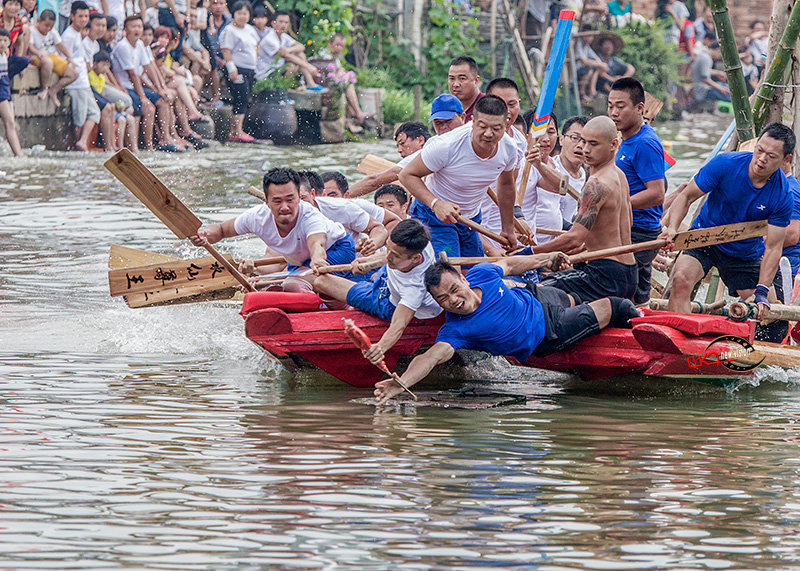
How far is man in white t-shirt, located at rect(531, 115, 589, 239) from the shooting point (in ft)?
29.3

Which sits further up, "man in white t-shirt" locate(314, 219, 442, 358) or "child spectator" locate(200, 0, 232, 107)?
"child spectator" locate(200, 0, 232, 107)

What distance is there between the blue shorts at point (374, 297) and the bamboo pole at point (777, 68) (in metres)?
3.30

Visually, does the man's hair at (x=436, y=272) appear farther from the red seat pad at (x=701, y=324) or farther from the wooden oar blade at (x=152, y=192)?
the wooden oar blade at (x=152, y=192)

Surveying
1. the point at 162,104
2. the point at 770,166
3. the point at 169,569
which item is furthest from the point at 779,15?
the point at 162,104

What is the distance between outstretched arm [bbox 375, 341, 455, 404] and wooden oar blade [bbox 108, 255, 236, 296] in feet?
5.32

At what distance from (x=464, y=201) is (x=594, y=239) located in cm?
80

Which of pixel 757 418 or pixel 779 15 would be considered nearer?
pixel 757 418

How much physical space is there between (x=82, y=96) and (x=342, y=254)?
9.41 m

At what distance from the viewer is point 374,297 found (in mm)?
7336

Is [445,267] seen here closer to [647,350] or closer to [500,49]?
[647,350]

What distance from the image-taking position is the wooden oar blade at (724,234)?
7730 millimetres

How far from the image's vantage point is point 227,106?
18.8 m

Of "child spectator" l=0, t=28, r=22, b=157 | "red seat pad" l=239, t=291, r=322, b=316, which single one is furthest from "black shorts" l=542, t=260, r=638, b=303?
"child spectator" l=0, t=28, r=22, b=157

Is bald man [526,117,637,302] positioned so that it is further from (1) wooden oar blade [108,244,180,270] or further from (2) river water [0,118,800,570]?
(1) wooden oar blade [108,244,180,270]
